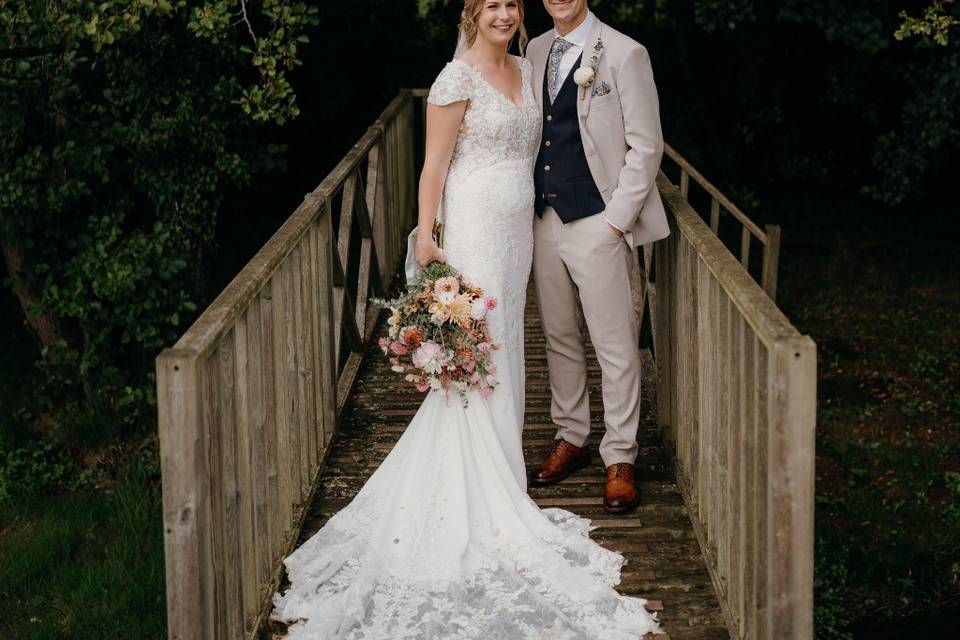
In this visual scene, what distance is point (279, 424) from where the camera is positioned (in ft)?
13.0

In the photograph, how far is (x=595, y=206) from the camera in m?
4.28

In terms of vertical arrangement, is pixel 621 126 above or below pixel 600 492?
above

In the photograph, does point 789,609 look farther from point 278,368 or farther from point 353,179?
point 353,179

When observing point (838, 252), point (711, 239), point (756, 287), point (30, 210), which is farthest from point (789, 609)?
point (838, 252)

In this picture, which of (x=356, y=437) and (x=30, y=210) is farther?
(x=30, y=210)

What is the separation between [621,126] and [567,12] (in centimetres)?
42

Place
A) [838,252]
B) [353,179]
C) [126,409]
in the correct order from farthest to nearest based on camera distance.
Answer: [838,252], [126,409], [353,179]

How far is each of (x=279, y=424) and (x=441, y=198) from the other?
954mm

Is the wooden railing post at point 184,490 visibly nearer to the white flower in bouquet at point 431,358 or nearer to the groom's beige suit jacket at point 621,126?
the white flower in bouquet at point 431,358

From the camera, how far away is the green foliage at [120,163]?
746 centimetres

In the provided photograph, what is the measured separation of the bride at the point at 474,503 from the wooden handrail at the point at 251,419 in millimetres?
258

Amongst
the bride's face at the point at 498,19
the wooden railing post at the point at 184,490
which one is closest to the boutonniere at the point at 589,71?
the bride's face at the point at 498,19

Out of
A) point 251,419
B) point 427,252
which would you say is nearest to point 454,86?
point 427,252

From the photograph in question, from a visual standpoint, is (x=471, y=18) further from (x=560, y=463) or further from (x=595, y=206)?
(x=560, y=463)
